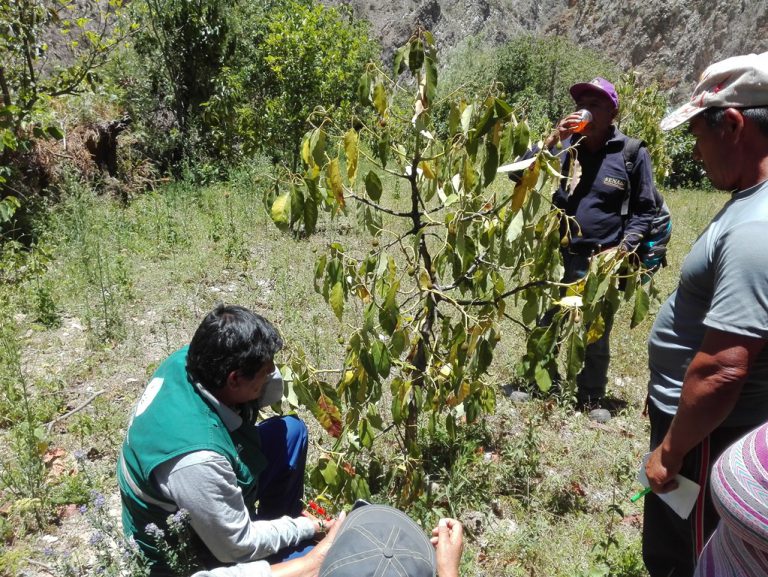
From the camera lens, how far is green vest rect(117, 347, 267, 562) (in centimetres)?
155

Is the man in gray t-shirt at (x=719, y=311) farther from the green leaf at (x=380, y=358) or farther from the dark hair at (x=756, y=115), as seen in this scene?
the green leaf at (x=380, y=358)

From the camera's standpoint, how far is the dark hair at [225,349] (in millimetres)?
1663

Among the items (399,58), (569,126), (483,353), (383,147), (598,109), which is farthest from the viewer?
(598,109)

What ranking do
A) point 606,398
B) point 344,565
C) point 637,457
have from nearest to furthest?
point 344,565, point 637,457, point 606,398

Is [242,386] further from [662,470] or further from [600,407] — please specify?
[600,407]

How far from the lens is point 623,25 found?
20562 mm

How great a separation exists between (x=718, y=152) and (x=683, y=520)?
3.40 feet

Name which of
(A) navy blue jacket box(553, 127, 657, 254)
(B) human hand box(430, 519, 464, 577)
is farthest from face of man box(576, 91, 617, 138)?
(B) human hand box(430, 519, 464, 577)

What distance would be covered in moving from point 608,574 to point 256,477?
4.32 ft

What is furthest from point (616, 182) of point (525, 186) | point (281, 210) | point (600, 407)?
point (281, 210)

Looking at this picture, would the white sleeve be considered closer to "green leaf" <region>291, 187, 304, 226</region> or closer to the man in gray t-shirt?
"green leaf" <region>291, 187, 304, 226</region>

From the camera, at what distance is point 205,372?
168cm

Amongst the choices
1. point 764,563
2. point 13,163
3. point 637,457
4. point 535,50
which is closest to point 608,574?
point 637,457

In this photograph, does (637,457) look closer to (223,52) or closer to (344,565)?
(344,565)
